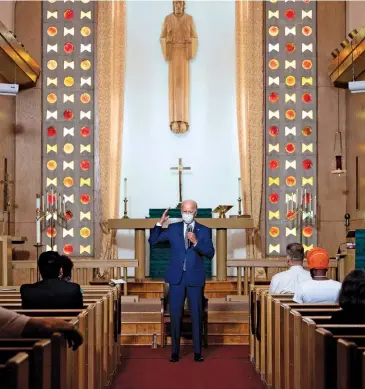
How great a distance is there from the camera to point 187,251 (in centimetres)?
682

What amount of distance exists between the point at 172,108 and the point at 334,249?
11.0 ft

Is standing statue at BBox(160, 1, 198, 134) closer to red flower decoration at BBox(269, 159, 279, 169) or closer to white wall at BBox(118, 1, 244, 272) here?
white wall at BBox(118, 1, 244, 272)

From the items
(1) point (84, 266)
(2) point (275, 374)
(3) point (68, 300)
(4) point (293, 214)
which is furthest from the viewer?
(4) point (293, 214)

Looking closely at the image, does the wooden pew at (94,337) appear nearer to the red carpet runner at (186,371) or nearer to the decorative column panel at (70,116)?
the red carpet runner at (186,371)

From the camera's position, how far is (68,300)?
4.79m

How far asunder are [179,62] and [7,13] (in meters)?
2.75

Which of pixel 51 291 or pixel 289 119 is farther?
pixel 289 119

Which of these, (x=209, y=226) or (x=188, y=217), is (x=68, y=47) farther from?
(x=188, y=217)

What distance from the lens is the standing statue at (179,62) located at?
1182cm

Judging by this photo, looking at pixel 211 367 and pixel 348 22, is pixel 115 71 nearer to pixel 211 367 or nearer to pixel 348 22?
pixel 348 22

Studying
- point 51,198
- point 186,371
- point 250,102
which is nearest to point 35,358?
point 186,371

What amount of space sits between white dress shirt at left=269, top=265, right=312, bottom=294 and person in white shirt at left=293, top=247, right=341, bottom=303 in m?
0.89

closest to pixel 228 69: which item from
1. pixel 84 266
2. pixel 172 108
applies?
pixel 172 108

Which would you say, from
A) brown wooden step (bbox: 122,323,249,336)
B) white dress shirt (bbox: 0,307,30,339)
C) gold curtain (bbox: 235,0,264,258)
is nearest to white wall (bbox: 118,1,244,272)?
gold curtain (bbox: 235,0,264,258)
